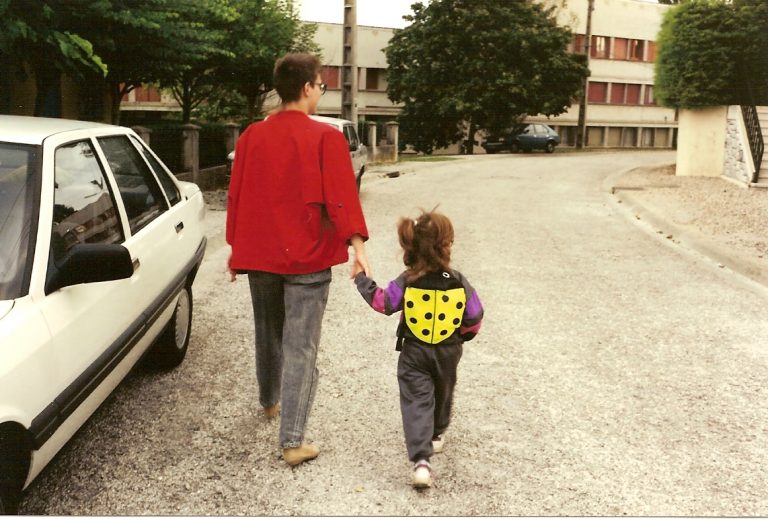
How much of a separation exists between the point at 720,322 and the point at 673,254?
3.48 m

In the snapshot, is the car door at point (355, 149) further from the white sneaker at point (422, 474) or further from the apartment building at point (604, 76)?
the apartment building at point (604, 76)

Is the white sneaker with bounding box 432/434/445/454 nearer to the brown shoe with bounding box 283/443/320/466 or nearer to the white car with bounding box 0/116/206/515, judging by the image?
the brown shoe with bounding box 283/443/320/466

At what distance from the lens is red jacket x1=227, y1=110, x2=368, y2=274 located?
3.67m

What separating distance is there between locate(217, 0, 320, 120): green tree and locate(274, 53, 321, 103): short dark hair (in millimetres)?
22257

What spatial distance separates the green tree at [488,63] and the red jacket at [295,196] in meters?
36.0

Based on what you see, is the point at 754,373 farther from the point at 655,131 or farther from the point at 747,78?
the point at 655,131

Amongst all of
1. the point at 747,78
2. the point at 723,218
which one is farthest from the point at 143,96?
the point at 723,218

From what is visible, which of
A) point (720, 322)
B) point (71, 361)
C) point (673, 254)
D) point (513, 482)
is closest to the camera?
point (71, 361)

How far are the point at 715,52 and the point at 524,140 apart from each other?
73.3ft

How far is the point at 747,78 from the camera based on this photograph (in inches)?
768

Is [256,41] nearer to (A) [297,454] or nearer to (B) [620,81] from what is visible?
(A) [297,454]

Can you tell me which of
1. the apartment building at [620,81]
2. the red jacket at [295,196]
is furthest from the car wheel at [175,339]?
the apartment building at [620,81]

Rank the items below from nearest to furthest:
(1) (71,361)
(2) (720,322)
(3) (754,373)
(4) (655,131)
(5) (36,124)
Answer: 1. (1) (71,361)
2. (5) (36,124)
3. (3) (754,373)
4. (2) (720,322)
5. (4) (655,131)

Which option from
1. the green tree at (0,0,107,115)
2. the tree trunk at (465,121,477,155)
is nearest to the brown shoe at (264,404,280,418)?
the green tree at (0,0,107,115)
